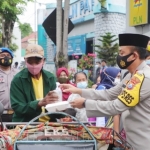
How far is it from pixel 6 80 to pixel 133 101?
2.98 metres

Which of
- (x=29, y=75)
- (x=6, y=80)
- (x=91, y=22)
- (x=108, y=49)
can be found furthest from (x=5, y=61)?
(x=91, y=22)

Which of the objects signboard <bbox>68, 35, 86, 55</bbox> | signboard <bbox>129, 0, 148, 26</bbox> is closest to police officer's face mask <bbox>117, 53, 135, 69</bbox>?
signboard <bbox>129, 0, 148, 26</bbox>

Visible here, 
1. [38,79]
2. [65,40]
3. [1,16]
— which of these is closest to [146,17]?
[65,40]

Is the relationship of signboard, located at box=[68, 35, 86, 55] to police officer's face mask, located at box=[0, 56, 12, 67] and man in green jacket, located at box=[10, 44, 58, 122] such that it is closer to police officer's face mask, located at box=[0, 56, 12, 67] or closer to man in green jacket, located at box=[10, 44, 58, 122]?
police officer's face mask, located at box=[0, 56, 12, 67]

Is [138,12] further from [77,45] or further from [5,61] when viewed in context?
[77,45]

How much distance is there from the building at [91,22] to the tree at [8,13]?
3.54 m

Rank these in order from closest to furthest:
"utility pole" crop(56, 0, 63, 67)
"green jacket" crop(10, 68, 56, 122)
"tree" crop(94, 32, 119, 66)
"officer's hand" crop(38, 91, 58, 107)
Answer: "officer's hand" crop(38, 91, 58, 107), "green jacket" crop(10, 68, 56, 122), "utility pole" crop(56, 0, 63, 67), "tree" crop(94, 32, 119, 66)

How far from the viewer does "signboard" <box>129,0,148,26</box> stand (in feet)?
33.0

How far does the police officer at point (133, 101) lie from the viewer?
2611 mm

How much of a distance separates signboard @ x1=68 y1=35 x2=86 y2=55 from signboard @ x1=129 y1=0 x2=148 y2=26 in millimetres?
12019

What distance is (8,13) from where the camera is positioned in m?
23.5

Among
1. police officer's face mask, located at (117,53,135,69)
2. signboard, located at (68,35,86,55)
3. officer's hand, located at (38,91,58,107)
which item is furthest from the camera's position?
signboard, located at (68,35,86,55)

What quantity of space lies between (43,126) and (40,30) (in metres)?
30.6

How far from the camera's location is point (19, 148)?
7.95ft
